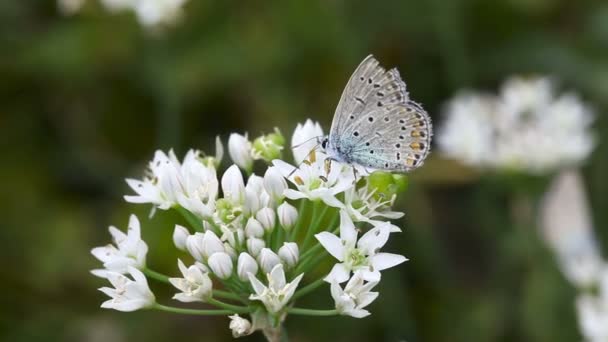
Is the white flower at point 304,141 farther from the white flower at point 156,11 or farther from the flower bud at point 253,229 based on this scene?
the white flower at point 156,11

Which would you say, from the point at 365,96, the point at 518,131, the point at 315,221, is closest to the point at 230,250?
the point at 315,221

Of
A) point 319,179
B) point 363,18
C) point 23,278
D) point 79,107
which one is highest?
point 363,18

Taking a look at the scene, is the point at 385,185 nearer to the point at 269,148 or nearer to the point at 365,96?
the point at 365,96

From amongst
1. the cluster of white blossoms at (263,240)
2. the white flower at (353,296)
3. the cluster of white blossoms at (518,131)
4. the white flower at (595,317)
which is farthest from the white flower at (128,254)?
the cluster of white blossoms at (518,131)

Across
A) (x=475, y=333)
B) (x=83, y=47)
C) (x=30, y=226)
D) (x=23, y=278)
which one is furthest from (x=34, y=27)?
(x=475, y=333)

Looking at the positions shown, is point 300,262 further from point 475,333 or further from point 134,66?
point 134,66

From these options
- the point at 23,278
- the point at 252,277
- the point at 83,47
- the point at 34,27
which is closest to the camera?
the point at 252,277
